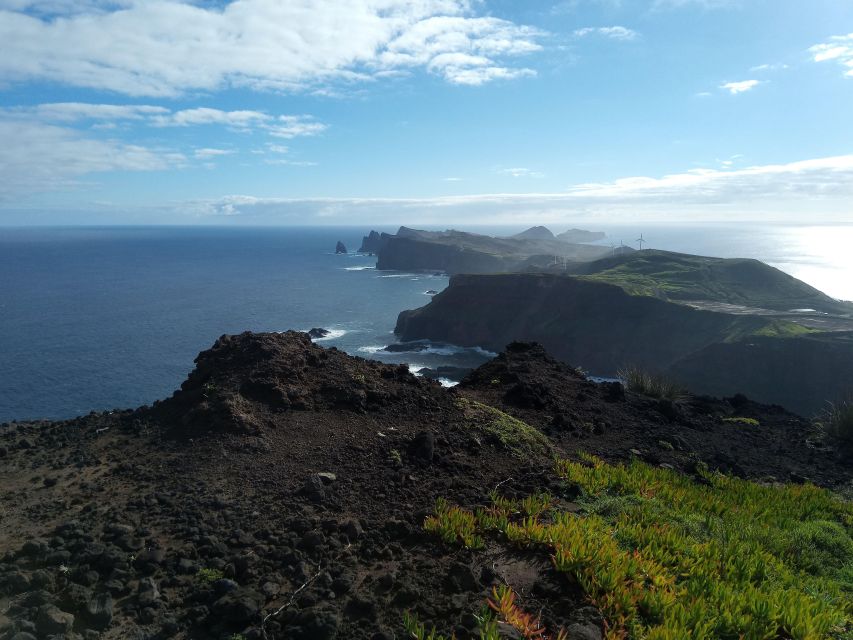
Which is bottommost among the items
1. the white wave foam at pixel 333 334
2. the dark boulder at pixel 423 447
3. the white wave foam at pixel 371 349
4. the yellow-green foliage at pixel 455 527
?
the white wave foam at pixel 371 349

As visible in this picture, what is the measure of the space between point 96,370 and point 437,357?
3330 centimetres

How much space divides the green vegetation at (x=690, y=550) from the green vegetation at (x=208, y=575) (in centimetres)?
227

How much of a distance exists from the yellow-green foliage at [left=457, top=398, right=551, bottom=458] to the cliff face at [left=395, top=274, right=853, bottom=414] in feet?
150

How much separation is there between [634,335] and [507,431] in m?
55.6

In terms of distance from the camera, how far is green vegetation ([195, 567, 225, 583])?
5.00m

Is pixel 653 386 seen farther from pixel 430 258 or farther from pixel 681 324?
pixel 430 258

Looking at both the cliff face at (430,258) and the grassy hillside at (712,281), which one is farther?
the cliff face at (430,258)

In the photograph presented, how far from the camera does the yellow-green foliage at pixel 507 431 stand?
30.0ft

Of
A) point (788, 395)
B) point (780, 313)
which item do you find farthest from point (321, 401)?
point (780, 313)

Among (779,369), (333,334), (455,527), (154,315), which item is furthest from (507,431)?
(154,315)

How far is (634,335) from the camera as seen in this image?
60.9m

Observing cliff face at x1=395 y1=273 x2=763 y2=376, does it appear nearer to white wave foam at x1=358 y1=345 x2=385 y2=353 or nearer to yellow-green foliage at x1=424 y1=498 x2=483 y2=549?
white wave foam at x1=358 y1=345 x2=385 y2=353

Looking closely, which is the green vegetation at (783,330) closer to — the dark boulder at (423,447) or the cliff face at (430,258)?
the dark boulder at (423,447)

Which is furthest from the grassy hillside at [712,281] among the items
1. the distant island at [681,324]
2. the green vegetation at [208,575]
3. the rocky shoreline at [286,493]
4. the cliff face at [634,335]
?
the green vegetation at [208,575]
